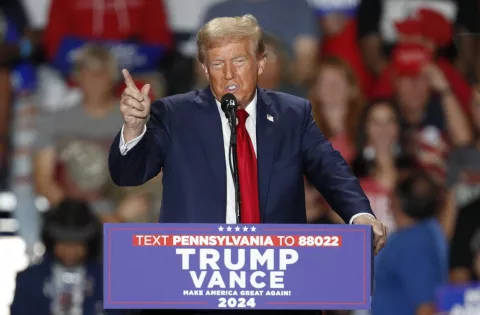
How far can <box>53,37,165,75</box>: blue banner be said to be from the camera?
6777 millimetres

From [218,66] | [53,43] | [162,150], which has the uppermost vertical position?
[53,43]

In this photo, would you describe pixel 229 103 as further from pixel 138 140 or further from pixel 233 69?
pixel 138 140

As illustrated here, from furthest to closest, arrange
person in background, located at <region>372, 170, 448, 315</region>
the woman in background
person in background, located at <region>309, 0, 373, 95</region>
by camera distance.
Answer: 1. person in background, located at <region>309, 0, 373, 95</region>
2. the woman in background
3. person in background, located at <region>372, 170, 448, 315</region>

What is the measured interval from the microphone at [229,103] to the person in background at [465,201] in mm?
3485

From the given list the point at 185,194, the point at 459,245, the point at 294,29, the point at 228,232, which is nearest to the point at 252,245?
the point at 228,232

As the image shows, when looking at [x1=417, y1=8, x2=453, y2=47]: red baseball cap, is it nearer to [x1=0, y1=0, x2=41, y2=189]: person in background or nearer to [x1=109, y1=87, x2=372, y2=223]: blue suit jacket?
[x1=0, y1=0, x2=41, y2=189]: person in background

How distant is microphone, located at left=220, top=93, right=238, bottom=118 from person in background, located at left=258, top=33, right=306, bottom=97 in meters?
3.62

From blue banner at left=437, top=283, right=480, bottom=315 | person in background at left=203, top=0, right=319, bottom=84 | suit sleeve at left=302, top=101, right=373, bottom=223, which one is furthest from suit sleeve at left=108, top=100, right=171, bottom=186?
person in background at left=203, top=0, right=319, bottom=84

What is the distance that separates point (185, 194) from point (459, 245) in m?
3.52

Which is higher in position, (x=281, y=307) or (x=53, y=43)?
(x=53, y=43)

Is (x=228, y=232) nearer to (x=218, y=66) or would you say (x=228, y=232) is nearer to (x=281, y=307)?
(x=281, y=307)

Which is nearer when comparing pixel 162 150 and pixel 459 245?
pixel 162 150

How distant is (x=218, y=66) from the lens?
296 centimetres

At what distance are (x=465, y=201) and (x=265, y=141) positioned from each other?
3.60 meters
